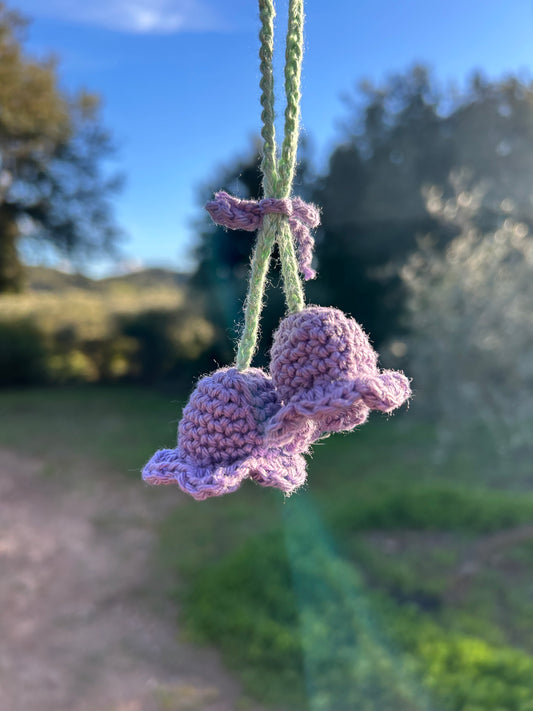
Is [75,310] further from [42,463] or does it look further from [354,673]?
[354,673]

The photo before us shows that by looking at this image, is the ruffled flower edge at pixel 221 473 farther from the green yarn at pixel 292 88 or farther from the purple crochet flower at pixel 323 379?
the green yarn at pixel 292 88

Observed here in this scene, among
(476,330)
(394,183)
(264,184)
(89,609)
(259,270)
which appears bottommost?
(89,609)

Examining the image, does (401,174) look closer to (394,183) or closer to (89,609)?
(394,183)

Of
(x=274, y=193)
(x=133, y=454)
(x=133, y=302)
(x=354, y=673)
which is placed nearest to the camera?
(x=274, y=193)

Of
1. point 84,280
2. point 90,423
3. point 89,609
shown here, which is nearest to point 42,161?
point 84,280

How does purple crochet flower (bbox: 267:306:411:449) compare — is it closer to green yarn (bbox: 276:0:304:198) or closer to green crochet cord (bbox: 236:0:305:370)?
green crochet cord (bbox: 236:0:305:370)

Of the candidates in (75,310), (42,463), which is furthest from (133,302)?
(42,463)

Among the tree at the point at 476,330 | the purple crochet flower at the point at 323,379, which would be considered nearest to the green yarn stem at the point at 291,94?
the purple crochet flower at the point at 323,379
